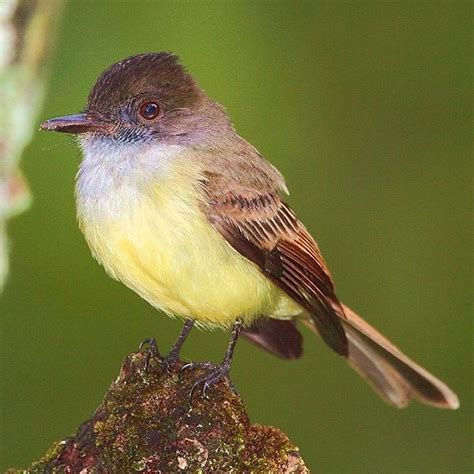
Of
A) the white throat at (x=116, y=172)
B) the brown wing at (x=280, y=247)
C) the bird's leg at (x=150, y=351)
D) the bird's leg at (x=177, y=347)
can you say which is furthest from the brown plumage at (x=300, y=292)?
the bird's leg at (x=150, y=351)

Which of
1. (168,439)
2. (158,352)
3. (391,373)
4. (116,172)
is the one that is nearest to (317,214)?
(391,373)

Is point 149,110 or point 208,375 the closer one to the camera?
point 208,375

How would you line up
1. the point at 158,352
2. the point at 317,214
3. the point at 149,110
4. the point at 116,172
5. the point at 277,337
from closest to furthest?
1. the point at 158,352
2. the point at 116,172
3. the point at 149,110
4. the point at 277,337
5. the point at 317,214

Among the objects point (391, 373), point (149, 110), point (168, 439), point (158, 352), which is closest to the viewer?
point (168, 439)

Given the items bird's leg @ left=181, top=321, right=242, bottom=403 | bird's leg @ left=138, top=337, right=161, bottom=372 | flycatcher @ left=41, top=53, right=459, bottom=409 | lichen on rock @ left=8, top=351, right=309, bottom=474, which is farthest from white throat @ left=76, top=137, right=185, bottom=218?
lichen on rock @ left=8, top=351, right=309, bottom=474

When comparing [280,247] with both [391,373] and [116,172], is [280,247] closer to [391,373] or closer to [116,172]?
[116,172]

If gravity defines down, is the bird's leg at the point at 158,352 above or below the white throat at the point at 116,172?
below

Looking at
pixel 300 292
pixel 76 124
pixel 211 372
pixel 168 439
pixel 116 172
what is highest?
pixel 76 124

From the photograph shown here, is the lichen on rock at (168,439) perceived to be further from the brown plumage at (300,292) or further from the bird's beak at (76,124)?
the bird's beak at (76,124)
